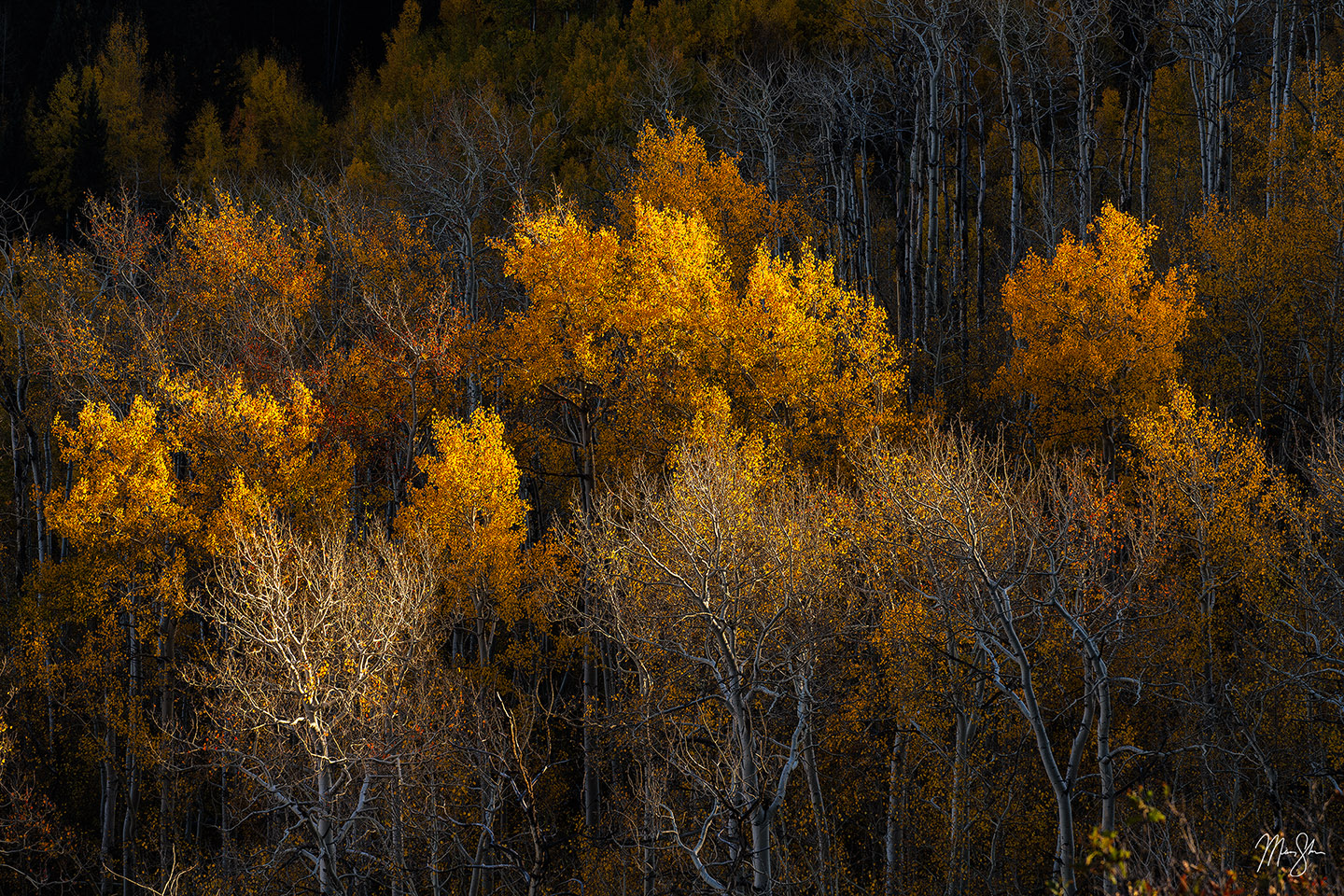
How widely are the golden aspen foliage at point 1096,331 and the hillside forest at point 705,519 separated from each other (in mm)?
127

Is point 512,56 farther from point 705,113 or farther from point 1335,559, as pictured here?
point 1335,559

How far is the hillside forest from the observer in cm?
1944

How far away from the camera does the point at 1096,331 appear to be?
2866 centimetres

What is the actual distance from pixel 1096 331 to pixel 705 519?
15.0m

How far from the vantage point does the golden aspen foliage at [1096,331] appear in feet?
91.5

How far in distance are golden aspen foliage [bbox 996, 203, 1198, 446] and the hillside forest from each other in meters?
0.13

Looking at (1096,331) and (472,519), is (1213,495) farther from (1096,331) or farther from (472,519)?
(472,519)

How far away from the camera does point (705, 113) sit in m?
45.8

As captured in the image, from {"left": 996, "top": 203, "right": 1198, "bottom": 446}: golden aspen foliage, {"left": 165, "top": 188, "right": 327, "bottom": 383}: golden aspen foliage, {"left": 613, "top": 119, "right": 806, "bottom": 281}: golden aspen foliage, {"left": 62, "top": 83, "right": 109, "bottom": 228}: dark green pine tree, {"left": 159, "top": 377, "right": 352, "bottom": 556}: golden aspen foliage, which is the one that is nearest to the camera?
{"left": 159, "top": 377, "right": 352, "bottom": 556}: golden aspen foliage

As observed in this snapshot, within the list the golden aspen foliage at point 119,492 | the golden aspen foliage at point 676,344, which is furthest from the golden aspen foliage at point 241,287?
the golden aspen foliage at point 676,344

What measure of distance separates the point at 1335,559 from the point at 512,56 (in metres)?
47.5

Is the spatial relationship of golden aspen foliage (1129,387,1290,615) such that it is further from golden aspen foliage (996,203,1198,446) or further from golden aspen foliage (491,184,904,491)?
golden aspen foliage (491,184,904,491)

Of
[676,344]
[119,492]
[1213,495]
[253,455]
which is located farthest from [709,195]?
[119,492]

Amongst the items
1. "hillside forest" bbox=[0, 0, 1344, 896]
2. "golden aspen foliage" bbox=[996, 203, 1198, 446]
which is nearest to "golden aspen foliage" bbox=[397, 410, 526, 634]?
"hillside forest" bbox=[0, 0, 1344, 896]
